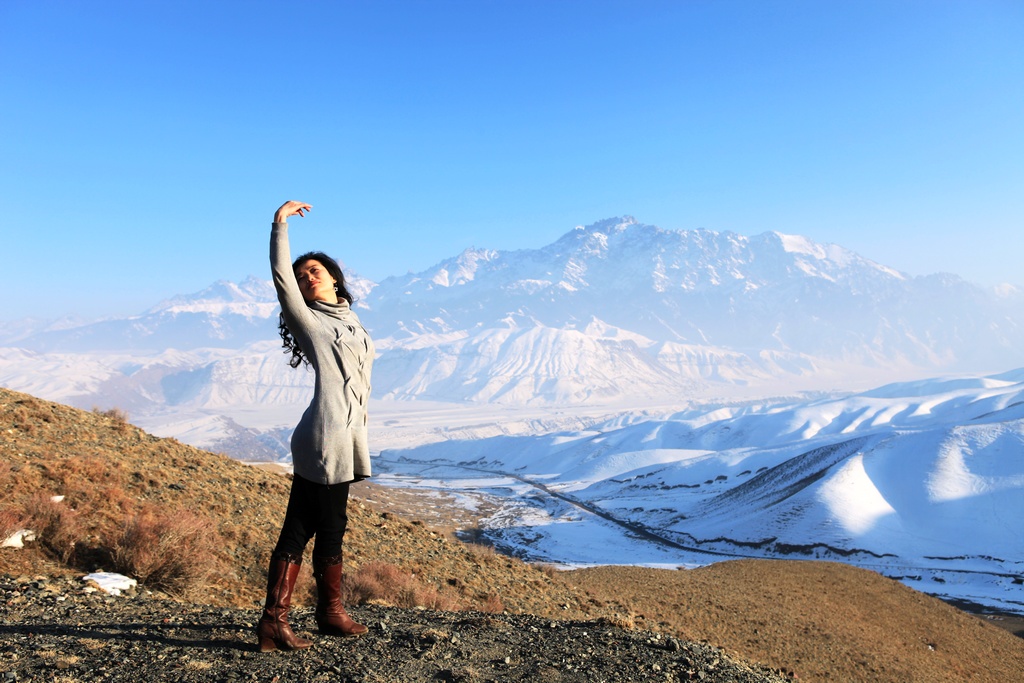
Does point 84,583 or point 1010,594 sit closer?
point 84,583

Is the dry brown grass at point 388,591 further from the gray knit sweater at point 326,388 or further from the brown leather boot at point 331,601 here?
the gray knit sweater at point 326,388

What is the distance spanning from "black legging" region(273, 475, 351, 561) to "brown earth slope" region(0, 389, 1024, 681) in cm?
366

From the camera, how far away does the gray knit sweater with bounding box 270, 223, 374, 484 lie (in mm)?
3797

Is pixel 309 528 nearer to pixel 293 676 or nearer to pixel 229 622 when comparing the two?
pixel 293 676

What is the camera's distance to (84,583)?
605 cm

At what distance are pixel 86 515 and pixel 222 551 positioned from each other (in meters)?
1.61

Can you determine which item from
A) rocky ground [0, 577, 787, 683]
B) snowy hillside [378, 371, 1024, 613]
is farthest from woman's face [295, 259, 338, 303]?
snowy hillside [378, 371, 1024, 613]

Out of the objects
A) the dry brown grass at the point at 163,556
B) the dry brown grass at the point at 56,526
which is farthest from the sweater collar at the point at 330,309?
the dry brown grass at the point at 56,526

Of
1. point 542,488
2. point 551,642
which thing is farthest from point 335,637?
point 542,488

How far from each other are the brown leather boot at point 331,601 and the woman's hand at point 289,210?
6.57ft

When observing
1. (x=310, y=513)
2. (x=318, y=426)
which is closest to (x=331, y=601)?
(x=310, y=513)

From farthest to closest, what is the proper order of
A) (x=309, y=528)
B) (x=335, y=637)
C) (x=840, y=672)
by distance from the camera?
(x=840, y=672)
(x=335, y=637)
(x=309, y=528)

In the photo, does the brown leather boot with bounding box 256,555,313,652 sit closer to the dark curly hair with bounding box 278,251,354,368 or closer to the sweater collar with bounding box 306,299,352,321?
the dark curly hair with bounding box 278,251,354,368

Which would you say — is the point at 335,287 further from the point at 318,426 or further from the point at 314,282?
the point at 318,426
